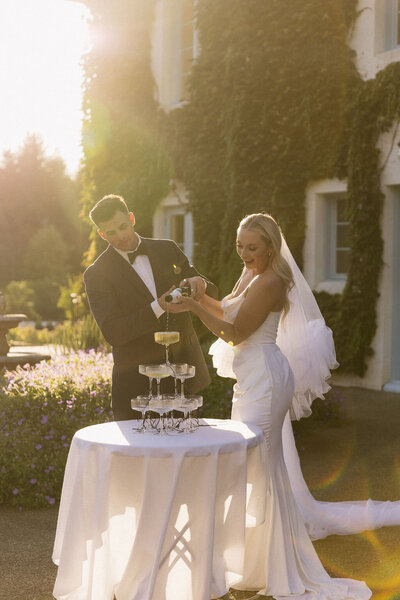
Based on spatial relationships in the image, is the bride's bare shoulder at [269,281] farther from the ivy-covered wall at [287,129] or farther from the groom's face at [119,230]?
the ivy-covered wall at [287,129]

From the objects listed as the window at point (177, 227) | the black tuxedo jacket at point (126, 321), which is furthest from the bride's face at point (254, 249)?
the window at point (177, 227)

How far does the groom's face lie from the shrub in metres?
2.31

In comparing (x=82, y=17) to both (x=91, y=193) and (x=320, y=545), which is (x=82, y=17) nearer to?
(x=91, y=193)

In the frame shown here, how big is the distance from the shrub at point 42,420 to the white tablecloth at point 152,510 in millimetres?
2292

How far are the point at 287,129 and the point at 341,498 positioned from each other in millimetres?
7268

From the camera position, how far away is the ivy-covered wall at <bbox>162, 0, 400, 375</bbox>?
36.4ft

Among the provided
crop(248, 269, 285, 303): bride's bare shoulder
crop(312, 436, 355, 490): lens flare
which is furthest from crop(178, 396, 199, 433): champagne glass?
crop(312, 436, 355, 490): lens flare

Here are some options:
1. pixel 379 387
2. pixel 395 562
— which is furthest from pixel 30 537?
pixel 379 387

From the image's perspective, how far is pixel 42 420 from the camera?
6.46m

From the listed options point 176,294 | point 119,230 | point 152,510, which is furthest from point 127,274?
point 152,510

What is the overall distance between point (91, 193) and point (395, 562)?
484 inches

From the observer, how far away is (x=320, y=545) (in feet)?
16.7

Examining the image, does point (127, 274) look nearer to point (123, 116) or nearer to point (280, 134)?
point (280, 134)

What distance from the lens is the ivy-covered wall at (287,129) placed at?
11094mm
